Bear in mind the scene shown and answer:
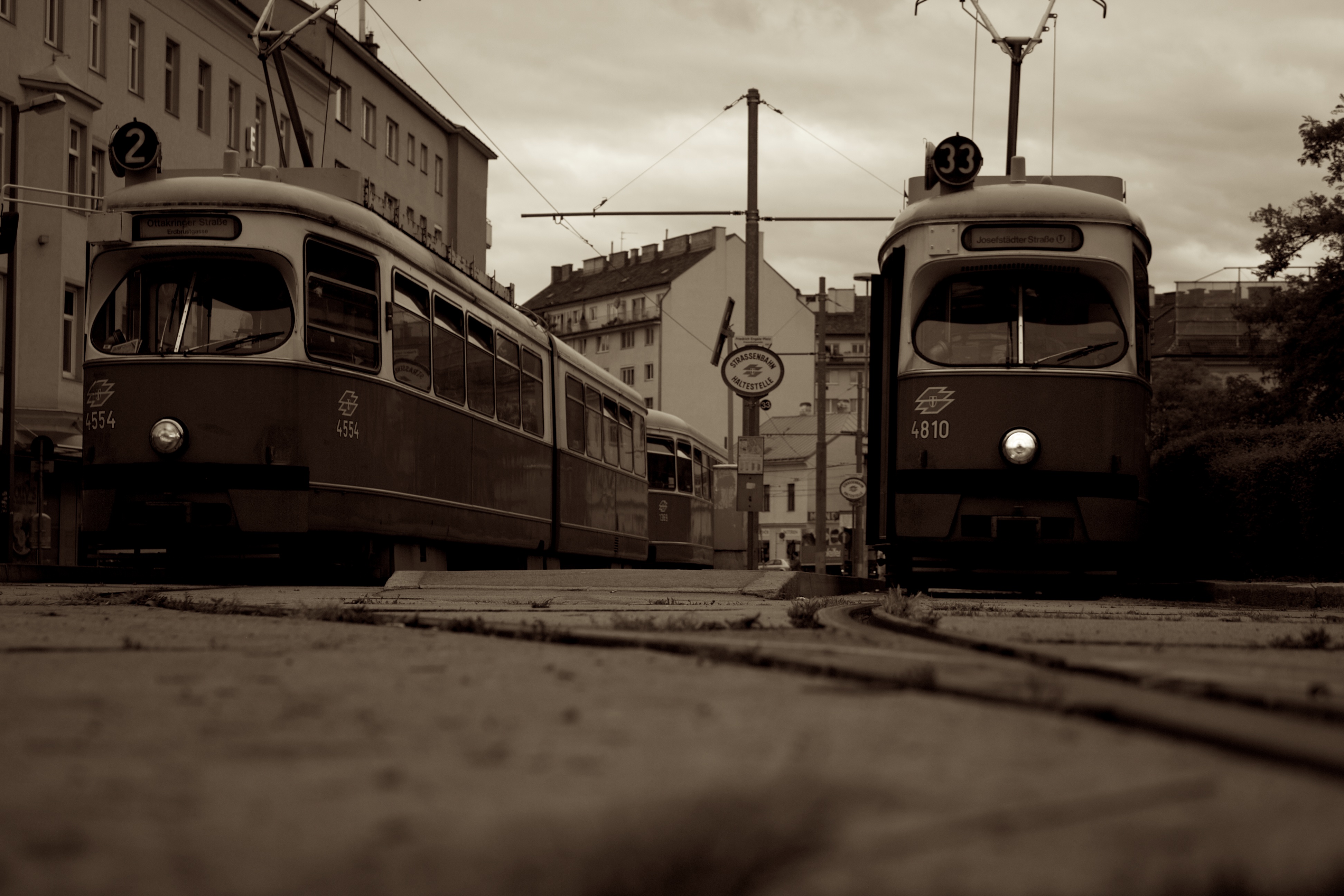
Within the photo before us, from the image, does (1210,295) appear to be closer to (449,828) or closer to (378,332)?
(378,332)

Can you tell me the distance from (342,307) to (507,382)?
4.58m

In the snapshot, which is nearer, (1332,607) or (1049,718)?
(1049,718)

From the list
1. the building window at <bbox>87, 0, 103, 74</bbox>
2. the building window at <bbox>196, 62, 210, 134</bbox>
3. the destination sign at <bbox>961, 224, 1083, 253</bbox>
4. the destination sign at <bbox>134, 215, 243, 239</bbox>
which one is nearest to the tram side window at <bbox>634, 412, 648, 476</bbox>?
the destination sign at <bbox>134, 215, 243, 239</bbox>

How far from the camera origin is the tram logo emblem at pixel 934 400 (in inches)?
509

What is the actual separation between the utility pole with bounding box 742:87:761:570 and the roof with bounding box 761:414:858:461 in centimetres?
7179

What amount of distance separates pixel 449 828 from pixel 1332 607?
10.4 m

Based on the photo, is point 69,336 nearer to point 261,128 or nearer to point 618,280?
point 261,128

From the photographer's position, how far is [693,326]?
10312 centimetres

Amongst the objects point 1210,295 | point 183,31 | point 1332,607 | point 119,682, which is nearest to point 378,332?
point 1332,607

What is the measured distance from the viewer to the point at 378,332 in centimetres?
1472

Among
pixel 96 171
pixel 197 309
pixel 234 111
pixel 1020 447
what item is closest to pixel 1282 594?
pixel 1020 447

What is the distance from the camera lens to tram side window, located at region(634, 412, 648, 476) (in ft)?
89.2

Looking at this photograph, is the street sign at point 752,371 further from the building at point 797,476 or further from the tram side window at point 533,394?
the building at point 797,476

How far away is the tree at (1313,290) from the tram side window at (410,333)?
815 inches
